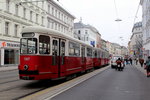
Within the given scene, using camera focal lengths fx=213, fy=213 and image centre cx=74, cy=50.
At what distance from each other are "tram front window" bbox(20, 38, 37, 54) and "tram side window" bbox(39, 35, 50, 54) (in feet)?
1.05

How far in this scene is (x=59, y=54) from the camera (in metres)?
12.2

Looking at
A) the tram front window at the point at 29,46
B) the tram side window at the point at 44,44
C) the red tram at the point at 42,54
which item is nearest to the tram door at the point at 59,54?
the red tram at the point at 42,54

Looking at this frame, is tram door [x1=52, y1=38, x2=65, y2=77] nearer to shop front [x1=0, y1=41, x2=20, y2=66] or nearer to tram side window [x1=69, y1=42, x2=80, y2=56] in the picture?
tram side window [x1=69, y1=42, x2=80, y2=56]

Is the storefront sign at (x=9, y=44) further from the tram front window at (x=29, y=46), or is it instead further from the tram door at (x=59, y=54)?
the tram front window at (x=29, y=46)

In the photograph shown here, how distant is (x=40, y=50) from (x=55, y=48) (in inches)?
50.7

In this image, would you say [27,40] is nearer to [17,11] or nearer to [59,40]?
[59,40]

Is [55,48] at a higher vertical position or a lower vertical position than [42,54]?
higher

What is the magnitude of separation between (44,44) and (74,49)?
4479 mm

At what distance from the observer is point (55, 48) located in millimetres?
11836

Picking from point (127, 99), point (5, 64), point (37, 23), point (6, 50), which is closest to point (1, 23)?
point (6, 50)

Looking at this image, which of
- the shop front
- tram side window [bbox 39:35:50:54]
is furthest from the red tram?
the shop front

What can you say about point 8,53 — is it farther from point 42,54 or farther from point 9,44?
point 42,54

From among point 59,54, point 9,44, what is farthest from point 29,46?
point 9,44

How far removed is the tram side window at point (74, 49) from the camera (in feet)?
46.5
